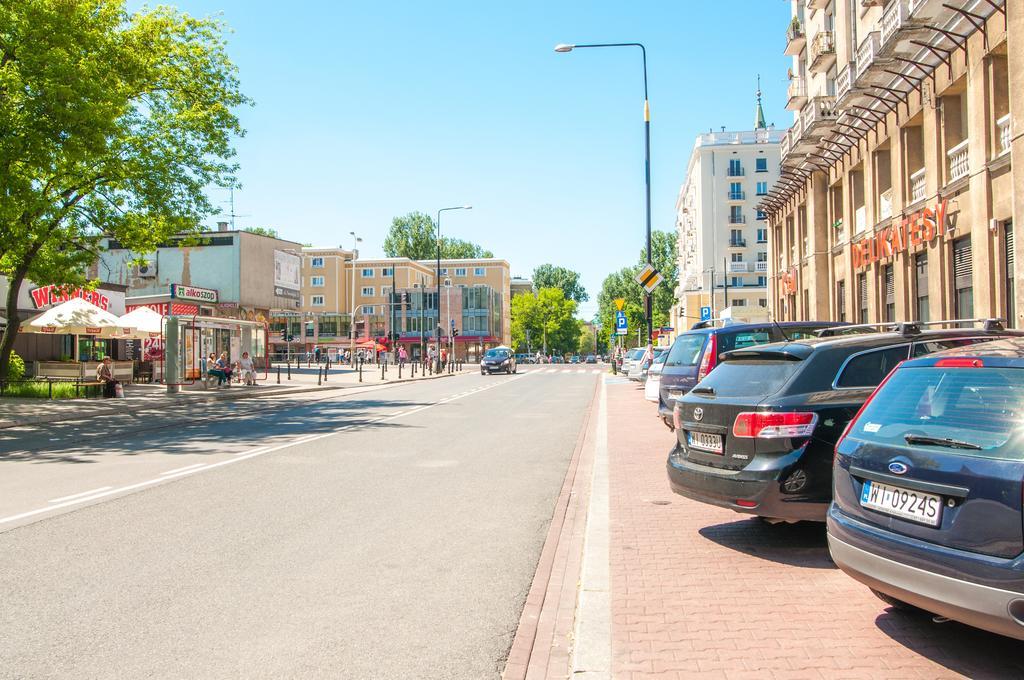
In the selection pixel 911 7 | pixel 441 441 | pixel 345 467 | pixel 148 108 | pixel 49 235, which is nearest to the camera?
pixel 345 467

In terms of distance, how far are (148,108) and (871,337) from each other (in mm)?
24495

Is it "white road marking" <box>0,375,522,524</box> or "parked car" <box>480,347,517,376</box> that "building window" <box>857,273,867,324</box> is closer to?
"white road marking" <box>0,375,522,524</box>

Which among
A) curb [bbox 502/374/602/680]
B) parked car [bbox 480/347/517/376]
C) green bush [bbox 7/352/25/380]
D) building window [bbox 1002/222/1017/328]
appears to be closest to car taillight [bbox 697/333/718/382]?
curb [bbox 502/374/602/680]

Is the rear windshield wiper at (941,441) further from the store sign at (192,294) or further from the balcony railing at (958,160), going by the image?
the store sign at (192,294)

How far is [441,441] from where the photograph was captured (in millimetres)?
14047

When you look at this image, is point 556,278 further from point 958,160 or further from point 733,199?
point 958,160

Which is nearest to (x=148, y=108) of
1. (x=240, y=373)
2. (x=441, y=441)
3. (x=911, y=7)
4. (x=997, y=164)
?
(x=240, y=373)

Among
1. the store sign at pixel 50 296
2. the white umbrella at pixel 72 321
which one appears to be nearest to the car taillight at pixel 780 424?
the white umbrella at pixel 72 321

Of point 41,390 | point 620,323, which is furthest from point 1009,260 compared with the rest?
point 41,390

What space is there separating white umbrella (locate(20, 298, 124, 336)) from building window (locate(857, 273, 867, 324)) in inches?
993

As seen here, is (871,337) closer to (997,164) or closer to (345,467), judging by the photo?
(345,467)

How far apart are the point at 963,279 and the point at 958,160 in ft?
8.49

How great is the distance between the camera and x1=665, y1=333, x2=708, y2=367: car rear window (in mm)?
13520

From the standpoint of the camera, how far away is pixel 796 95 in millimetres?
34219
